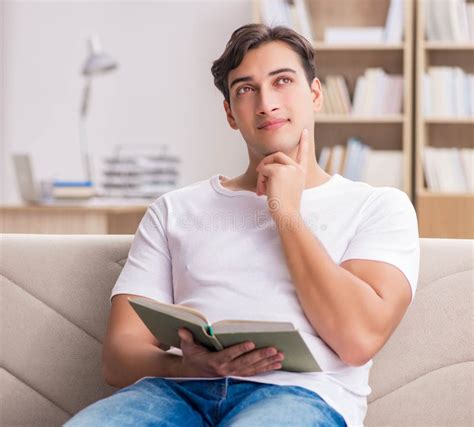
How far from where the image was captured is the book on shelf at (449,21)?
4.07 meters

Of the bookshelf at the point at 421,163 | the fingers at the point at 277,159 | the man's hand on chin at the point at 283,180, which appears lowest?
the bookshelf at the point at 421,163

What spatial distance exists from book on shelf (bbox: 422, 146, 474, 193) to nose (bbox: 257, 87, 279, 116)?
8.72ft

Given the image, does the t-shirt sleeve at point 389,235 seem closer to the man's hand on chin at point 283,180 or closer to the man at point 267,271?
the man at point 267,271

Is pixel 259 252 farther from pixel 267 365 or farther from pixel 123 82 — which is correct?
pixel 123 82

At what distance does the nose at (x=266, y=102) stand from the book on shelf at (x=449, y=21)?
271cm

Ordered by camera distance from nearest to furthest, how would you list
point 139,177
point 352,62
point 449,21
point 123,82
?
1. point 139,177
2. point 449,21
3. point 352,62
4. point 123,82

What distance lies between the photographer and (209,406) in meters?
1.41

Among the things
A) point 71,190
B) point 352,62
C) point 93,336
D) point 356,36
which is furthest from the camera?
point 352,62

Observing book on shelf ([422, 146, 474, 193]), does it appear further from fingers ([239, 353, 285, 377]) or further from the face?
fingers ([239, 353, 285, 377])

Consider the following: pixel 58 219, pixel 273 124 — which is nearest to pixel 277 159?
pixel 273 124

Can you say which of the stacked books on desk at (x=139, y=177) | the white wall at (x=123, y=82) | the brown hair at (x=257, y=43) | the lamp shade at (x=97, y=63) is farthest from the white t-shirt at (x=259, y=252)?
the white wall at (x=123, y=82)

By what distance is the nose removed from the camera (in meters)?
1.62

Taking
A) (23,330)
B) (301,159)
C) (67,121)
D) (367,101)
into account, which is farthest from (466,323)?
(67,121)

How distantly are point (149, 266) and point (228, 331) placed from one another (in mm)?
396
